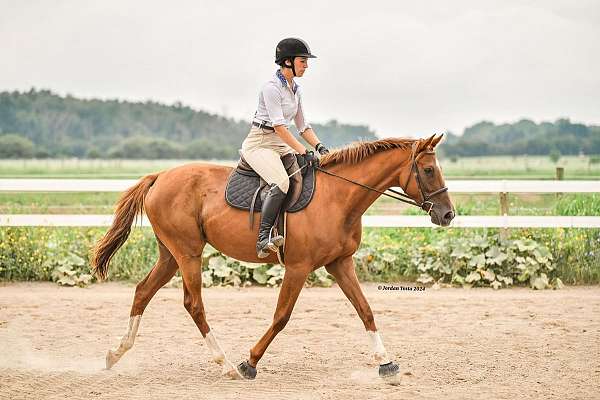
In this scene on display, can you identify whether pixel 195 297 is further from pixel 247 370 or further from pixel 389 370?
pixel 389 370

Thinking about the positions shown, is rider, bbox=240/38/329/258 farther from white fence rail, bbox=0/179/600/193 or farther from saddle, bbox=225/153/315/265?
white fence rail, bbox=0/179/600/193

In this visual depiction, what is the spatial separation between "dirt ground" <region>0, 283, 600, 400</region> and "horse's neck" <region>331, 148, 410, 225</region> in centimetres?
137

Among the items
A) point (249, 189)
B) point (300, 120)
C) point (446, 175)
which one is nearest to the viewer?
point (249, 189)

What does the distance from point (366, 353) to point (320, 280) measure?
396 cm

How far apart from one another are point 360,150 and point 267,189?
846 mm

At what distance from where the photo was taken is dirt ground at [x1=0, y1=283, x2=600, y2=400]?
18.5ft

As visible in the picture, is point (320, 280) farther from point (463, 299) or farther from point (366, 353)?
point (366, 353)

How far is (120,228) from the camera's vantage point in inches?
270

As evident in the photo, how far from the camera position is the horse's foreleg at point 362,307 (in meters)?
5.84

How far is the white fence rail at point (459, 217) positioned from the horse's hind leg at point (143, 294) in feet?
14.5

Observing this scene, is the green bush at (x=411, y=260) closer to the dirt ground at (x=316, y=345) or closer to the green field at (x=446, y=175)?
the dirt ground at (x=316, y=345)

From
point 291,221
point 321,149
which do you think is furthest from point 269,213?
point 321,149

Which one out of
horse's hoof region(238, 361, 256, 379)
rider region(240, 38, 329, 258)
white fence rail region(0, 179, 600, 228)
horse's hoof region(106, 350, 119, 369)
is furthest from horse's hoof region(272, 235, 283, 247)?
white fence rail region(0, 179, 600, 228)

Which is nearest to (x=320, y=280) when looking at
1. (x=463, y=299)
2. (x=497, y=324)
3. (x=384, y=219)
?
(x=384, y=219)
